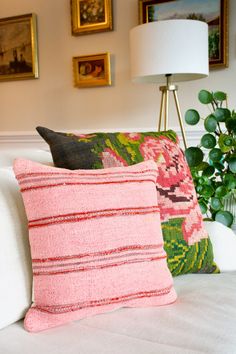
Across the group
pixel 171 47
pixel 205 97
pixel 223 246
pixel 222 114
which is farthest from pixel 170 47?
pixel 223 246

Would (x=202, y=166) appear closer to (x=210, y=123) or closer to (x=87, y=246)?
(x=210, y=123)

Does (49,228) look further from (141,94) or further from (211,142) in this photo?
(141,94)

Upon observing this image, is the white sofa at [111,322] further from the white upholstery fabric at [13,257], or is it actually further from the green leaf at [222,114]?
the green leaf at [222,114]

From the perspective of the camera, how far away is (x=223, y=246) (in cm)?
133

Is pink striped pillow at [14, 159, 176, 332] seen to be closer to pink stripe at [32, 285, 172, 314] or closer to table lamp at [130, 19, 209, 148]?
pink stripe at [32, 285, 172, 314]

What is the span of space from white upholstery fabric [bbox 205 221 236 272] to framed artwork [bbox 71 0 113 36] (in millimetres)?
1866

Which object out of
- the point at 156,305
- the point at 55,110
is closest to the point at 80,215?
the point at 156,305

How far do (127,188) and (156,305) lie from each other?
0.29 meters

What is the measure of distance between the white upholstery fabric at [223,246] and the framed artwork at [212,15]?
1409mm

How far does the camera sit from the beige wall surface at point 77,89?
265 cm

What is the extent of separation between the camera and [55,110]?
306 cm

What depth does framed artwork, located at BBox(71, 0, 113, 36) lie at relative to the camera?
2760 mm

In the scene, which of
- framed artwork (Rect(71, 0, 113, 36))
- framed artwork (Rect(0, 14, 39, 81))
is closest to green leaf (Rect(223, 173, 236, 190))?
framed artwork (Rect(71, 0, 113, 36))

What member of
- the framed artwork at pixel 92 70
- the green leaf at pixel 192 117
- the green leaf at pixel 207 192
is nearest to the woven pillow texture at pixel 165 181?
the green leaf at pixel 207 192
